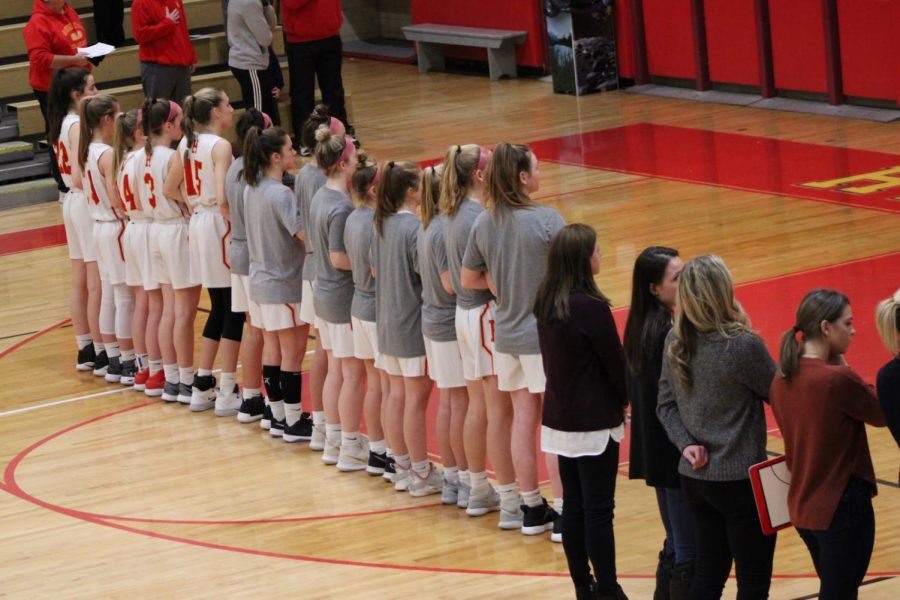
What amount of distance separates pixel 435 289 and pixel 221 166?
200 centimetres

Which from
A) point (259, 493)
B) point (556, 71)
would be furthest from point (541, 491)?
point (556, 71)

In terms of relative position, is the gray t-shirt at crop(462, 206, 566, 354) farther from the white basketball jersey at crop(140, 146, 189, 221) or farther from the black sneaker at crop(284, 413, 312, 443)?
the white basketball jersey at crop(140, 146, 189, 221)

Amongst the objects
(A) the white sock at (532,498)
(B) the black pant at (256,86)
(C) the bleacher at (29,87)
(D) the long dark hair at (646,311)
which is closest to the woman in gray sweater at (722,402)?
(D) the long dark hair at (646,311)

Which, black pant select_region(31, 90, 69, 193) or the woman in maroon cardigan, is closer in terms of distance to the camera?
the woman in maroon cardigan

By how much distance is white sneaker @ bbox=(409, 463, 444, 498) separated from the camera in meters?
7.07

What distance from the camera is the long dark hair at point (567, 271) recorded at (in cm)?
521

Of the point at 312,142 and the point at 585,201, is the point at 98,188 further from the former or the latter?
the point at 585,201

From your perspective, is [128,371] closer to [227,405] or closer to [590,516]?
[227,405]

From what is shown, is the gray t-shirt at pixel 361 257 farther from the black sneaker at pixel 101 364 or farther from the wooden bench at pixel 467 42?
the wooden bench at pixel 467 42

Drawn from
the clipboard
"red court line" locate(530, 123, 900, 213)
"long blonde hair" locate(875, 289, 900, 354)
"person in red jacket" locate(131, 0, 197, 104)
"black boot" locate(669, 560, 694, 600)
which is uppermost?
"person in red jacket" locate(131, 0, 197, 104)

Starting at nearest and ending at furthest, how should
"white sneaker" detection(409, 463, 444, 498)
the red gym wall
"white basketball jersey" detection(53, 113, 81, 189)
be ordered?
"white sneaker" detection(409, 463, 444, 498) < "white basketball jersey" detection(53, 113, 81, 189) < the red gym wall

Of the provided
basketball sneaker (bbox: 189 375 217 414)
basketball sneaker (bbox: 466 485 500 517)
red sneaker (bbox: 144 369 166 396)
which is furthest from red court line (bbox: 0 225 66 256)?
basketball sneaker (bbox: 466 485 500 517)

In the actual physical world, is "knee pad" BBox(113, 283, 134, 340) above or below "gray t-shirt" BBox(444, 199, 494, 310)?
below

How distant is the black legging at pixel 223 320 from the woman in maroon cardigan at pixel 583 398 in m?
3.36
